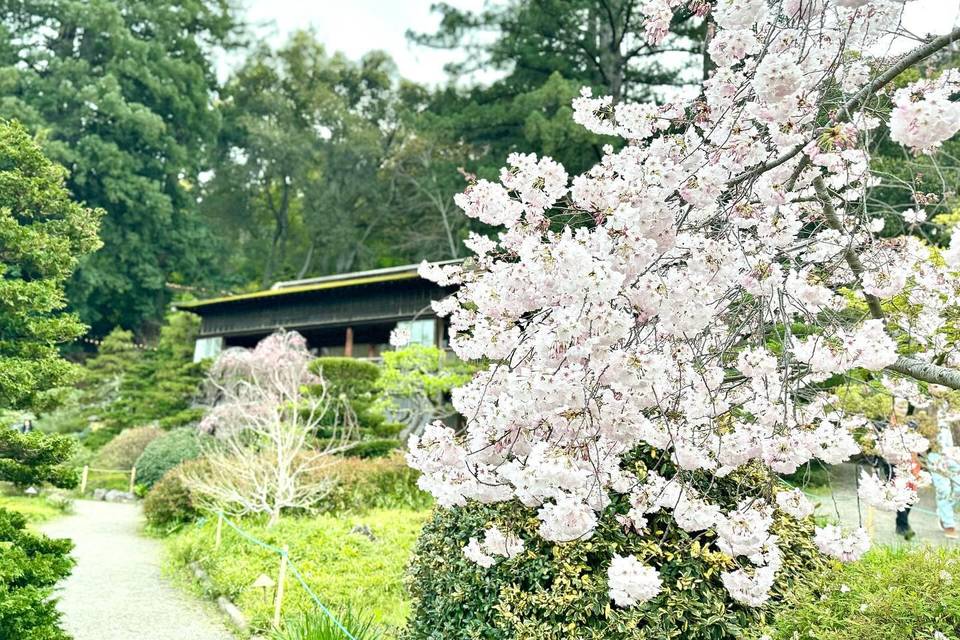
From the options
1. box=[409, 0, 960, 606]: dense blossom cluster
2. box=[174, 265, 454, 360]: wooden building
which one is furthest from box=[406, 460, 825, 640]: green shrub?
box=[174, 265, 454, 360]: wooden building

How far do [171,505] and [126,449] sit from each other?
6.40 m

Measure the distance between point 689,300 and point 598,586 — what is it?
1492 mm

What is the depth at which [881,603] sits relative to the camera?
261cm

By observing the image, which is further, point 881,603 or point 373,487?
point 373,487

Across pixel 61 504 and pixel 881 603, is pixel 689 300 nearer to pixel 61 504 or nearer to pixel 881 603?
pixel 881 603

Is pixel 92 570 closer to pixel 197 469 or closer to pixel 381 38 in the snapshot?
pixel 197 469

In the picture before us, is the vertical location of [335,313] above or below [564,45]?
below

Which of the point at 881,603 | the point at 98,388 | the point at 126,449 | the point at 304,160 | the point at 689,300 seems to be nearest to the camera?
the point at 689,300

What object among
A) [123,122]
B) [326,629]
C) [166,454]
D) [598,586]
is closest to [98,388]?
[166,454]

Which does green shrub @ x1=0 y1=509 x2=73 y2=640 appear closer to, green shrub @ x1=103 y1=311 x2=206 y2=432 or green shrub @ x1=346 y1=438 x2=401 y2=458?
green shrub @ x1=346 y1=438 x2=401 y2=458

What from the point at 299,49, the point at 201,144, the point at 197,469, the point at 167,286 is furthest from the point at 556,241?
the point at 299,49

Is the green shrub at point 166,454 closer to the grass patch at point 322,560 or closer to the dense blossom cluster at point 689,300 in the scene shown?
the grass patch at point 322,560

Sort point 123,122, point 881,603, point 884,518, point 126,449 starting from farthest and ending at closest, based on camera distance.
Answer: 1. point 123,122
2. point 126,449
3. point 884,518
4. point 881,603

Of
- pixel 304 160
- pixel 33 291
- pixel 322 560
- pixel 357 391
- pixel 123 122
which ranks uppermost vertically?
pixel 304 160
